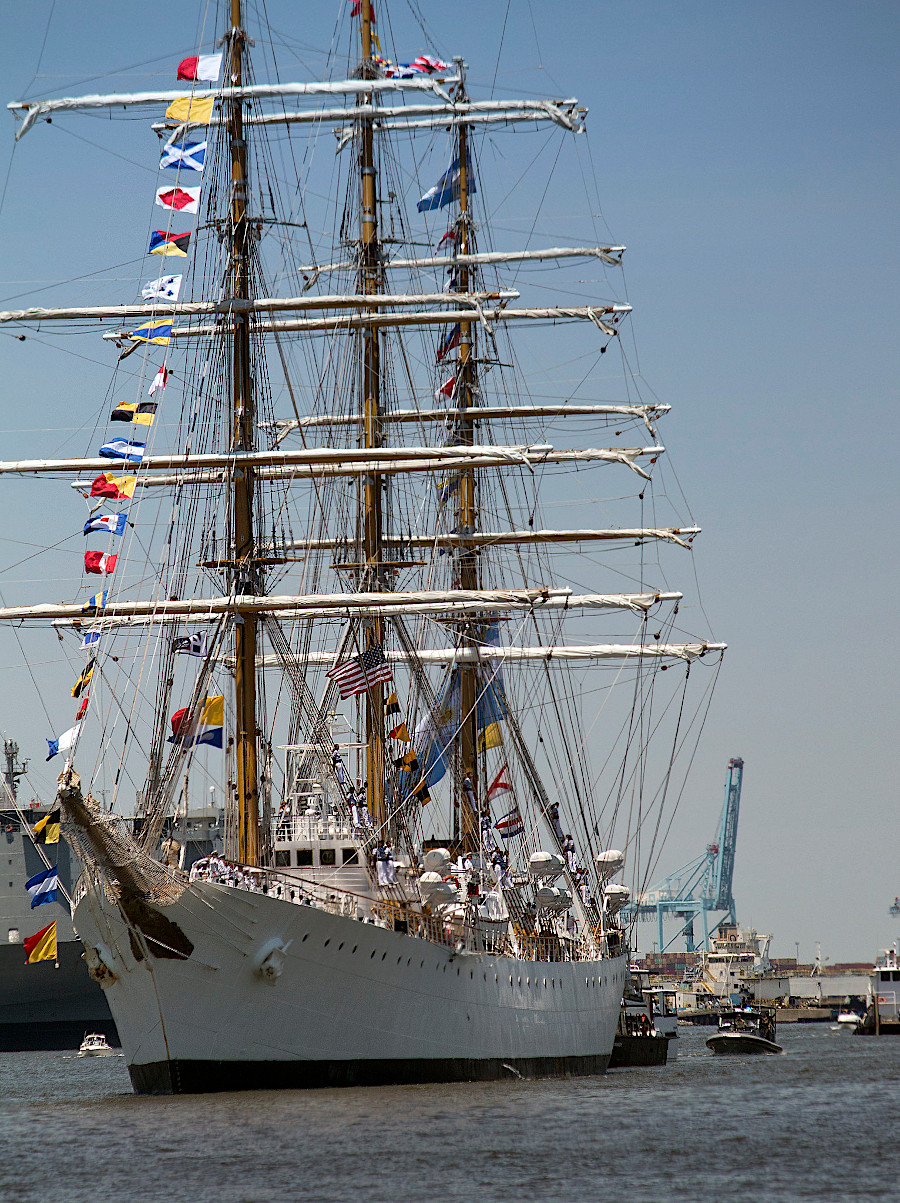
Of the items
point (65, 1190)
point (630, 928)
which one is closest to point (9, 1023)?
point (630, 928)

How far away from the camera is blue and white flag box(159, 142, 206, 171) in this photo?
157 feet

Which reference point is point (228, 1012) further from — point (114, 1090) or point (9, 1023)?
point (9, 1023)

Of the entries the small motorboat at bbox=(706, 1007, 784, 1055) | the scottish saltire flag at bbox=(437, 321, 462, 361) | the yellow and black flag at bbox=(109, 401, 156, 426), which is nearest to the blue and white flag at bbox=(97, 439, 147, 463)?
the yellow and black flag at bbox=(109, 401, 156, 426)

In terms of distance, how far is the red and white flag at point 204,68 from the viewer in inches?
1938

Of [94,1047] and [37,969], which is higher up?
[37,969]

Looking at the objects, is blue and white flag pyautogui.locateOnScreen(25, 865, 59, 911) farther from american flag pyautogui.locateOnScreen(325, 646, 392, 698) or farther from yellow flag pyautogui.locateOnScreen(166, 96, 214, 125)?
yellow flag pyautogui.locateOnScreen(166, 96, 214, 125)

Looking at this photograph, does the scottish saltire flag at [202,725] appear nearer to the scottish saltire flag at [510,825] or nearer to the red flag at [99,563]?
the red flag at [99,563]

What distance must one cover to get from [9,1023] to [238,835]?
54.8 meters

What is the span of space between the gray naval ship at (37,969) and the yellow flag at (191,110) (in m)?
54.5

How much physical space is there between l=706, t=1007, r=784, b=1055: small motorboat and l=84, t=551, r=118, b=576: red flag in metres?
45.6

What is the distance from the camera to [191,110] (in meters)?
48.3

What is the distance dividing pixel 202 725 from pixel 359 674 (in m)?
6.28

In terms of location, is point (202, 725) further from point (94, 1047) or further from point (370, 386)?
point (94, 1047)

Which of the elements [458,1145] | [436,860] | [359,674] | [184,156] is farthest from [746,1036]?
[184,156]
